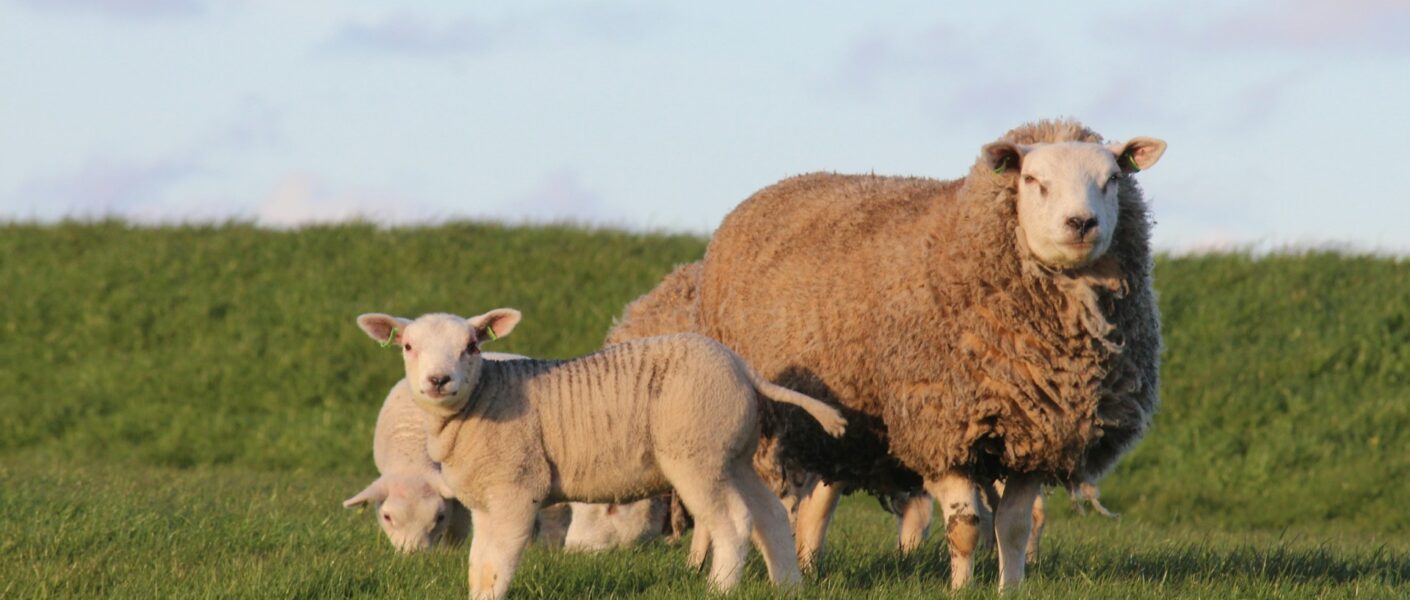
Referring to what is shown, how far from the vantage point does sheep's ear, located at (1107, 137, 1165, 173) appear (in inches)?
264

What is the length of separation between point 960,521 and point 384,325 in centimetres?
245

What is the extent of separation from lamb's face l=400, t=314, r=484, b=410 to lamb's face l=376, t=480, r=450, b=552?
2.29 metres

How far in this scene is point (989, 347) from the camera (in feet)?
21.9

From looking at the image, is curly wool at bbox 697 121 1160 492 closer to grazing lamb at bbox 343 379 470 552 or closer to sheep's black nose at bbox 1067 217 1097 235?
sheep's black nose at bbox 1067 217 1097 235

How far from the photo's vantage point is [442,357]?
607cm

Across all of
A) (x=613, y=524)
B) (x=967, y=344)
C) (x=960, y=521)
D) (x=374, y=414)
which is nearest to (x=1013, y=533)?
(x=960, y=521)

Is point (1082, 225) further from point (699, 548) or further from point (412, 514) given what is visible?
point (412, 514)

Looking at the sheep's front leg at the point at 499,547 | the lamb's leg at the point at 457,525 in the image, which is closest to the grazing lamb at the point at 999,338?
the sheep's front leg at the point at 499,547

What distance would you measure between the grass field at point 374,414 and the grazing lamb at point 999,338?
494 mm

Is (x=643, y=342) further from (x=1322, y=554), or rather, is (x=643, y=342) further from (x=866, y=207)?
(x=1322, y=554)

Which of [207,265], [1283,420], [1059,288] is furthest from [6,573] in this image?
[207,265]

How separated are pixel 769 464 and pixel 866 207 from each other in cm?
127

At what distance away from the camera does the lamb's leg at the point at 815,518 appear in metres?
7.96

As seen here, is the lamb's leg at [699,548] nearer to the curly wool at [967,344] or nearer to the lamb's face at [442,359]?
the curly wool at [967,344]
